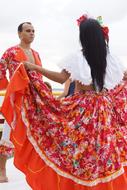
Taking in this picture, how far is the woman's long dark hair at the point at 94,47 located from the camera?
280cm

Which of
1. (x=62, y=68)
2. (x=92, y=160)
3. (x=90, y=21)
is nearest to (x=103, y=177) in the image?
(x=92, y=160)

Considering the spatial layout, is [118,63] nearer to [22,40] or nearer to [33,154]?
[33,154]

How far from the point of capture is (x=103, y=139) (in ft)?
9.21

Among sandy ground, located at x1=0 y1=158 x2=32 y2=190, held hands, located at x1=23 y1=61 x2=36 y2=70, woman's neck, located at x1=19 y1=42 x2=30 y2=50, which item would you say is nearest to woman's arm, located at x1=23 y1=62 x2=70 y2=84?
held hands, located at x1=23 y1=61 x2=36 y2=70

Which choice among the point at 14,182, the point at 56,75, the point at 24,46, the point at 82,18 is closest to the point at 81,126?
the point at 56,75

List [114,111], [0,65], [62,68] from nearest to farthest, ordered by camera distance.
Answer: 1. [62,68]
2. [114,111]
3. [0,65]

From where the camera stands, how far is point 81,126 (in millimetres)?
2838

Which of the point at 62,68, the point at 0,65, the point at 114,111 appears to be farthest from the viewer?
the point at 0,65

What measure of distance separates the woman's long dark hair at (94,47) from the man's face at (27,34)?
109 centimetres

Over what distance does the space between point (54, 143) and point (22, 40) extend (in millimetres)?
1169

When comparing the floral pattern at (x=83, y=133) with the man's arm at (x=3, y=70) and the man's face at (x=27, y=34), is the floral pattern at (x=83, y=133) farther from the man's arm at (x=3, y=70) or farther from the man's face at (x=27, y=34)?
the man's face at (x=27, y=34)

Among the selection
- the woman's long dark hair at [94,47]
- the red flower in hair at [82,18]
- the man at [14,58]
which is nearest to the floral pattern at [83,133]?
the woman's long dark hair at [94,47]

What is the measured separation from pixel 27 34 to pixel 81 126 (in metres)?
1.27

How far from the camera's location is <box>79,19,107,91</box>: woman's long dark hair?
110 inches
